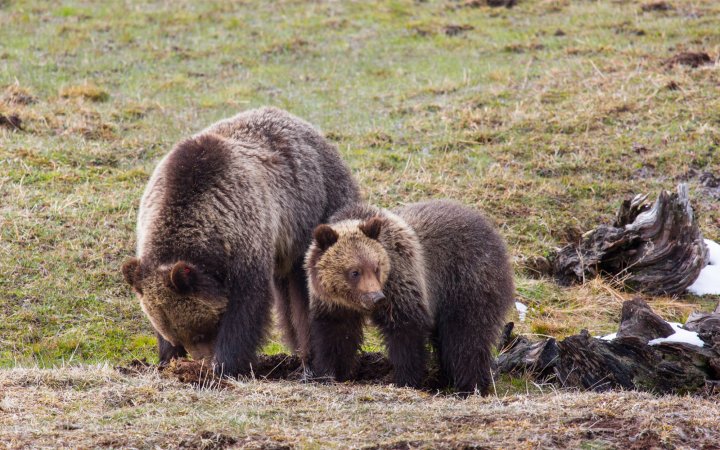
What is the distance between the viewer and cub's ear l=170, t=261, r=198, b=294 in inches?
281

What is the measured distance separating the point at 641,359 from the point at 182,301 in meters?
3.88

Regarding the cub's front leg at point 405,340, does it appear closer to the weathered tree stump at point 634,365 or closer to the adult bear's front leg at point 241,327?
the adult bear's front leg at point 241,327

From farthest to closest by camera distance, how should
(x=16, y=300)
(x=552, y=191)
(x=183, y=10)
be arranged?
(x=183, y=10) < (x=552, y=191) < (x=16, y=300)

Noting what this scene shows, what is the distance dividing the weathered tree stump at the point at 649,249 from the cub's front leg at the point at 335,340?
398 centimetres

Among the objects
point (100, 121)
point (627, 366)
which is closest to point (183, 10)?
point (100, 121)

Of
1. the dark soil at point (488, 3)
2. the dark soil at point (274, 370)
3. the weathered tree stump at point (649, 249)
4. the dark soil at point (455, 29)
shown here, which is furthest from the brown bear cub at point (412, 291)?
the dark soil at point (488, 3)

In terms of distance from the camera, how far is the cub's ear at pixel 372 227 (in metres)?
7.88

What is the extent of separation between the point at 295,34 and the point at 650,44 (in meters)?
7.75

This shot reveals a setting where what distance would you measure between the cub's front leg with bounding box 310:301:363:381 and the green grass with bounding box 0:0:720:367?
7.71 ft

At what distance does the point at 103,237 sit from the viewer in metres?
11.2

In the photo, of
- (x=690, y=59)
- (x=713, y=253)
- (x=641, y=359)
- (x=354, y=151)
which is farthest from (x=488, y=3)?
(x=641, y=359)

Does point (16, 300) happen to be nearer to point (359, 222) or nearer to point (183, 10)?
point (359, 222)

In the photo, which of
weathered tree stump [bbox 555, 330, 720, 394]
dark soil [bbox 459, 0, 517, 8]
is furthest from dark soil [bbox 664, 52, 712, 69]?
weathered tree stump [bbox 555, 330, 720, 394]

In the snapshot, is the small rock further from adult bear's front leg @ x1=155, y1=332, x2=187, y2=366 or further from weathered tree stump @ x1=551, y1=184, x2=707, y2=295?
adult bear's front leg @ x1=155, y1=332, x2=187, y2=366
